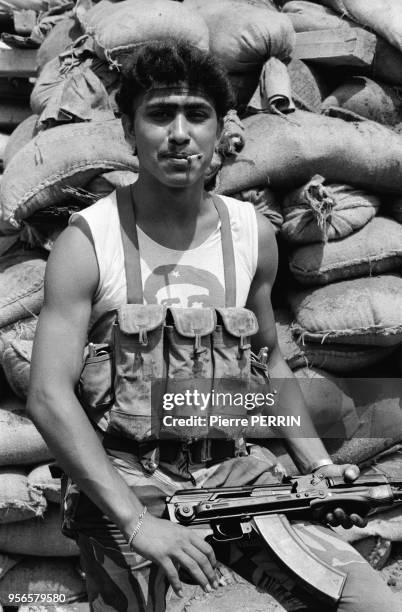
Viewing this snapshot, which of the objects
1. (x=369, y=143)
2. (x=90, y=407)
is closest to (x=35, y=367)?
(x=90, y=407)

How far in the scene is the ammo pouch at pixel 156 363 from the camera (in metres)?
2.43

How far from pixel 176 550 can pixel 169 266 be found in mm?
758

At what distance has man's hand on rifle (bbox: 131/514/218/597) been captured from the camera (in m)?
2.13

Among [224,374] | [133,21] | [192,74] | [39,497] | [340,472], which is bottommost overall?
[39,497]

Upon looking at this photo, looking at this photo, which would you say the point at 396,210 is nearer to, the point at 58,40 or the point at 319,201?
the point at 319,201

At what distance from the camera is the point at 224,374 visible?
2525mm

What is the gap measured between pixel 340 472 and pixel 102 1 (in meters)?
2.46

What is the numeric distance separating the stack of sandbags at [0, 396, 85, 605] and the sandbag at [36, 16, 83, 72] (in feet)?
4.86

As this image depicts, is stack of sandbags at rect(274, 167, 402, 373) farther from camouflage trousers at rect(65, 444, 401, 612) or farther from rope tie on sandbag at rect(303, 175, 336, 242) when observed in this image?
camouflage trousers at rect(65, 444, 401, 612)

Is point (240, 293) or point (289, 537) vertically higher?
point (240, 293)

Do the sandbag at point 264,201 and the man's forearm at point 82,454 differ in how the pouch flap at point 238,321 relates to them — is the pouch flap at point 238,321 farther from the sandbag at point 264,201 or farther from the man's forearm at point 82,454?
the sandbag at point 264,201

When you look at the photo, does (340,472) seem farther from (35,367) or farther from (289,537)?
(35,367)

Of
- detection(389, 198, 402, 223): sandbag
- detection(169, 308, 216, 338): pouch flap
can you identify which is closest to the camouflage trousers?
detection(169, 308, 216, 338): pouch flap

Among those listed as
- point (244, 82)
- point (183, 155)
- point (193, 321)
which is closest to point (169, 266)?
point (193, 321)
